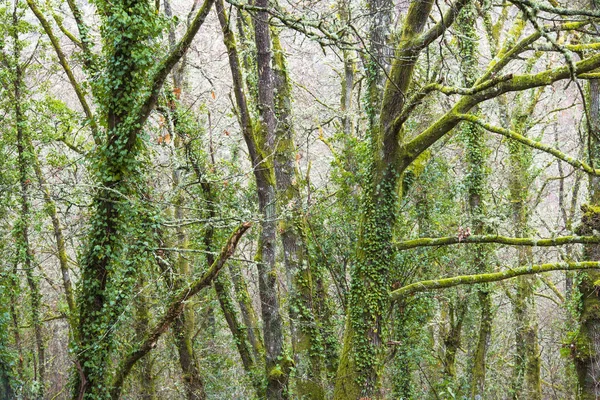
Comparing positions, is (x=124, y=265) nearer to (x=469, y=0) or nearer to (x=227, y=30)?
(x=227, y=30)

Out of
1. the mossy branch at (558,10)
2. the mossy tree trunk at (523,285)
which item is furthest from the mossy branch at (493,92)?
the mossy tree trunk at (523,285)

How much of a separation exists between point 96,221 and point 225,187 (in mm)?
3548

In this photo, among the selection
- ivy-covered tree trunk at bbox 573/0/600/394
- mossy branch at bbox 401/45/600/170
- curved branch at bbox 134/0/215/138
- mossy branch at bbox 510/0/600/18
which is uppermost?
curved branch at bbox 134/0/215/138

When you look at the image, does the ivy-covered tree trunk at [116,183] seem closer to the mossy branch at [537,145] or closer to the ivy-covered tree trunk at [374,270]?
the ivy-covered tree trunk at [374,270]

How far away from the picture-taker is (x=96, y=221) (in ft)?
21.0

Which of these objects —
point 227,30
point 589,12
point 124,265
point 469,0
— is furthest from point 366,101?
point 589,12

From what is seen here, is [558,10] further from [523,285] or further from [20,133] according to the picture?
[523,285]

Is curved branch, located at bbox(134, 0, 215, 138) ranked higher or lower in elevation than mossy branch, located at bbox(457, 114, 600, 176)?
higher

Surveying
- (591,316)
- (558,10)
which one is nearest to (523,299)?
(591,316)

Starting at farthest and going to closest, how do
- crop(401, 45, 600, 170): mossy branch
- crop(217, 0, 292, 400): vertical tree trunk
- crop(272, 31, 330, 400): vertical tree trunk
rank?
crop(272, 31, 330, 400): vertical tree trunk < crop(217, 0, 292, 400): vertical tree trunk < crop(401, 45, 600, 170): mossy branch

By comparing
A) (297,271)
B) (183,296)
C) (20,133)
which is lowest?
(183,296)

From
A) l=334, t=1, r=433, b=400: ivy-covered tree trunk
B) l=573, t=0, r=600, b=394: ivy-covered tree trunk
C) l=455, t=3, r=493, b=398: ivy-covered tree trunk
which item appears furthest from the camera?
l=455, t=3, r=493, b=398: ivy-covered tree trunk

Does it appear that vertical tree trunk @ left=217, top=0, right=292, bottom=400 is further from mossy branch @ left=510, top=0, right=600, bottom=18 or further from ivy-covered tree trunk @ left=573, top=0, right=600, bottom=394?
ivy-covered tree trunk @ left=573, top=0, right=600, bottom=394

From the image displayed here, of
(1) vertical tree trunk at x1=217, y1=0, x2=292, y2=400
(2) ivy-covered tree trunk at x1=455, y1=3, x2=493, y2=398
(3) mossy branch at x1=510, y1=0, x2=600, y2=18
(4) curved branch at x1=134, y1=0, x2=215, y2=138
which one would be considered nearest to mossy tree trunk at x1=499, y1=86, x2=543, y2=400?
(2) ivy-covered tree trunk at x1=455, y1=3, x2=493, y2=398
